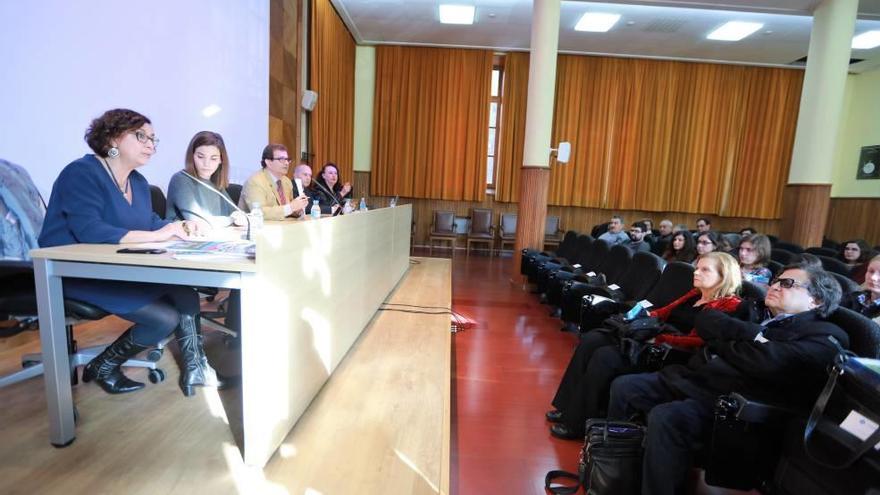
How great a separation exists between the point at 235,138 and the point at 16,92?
1.90 meters

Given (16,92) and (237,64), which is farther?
(237,64)

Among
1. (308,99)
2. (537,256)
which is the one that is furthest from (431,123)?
(537,256)

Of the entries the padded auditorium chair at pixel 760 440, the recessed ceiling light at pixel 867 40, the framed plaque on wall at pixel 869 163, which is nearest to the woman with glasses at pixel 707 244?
the padded auditorium chair at pixel 760 440

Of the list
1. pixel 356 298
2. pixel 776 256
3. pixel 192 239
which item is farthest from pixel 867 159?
pixel 192 239

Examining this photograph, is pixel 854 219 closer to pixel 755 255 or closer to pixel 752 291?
pixel 755 255

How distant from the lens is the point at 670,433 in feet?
4.57

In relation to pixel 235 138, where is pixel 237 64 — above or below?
above

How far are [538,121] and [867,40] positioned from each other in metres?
6.18

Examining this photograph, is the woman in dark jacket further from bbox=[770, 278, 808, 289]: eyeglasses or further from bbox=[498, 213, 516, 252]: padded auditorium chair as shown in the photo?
bbox=[498, 213, 516, 252]: padded auditorium chair

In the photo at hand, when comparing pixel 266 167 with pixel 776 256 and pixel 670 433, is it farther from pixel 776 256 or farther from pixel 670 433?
pixel 776 256

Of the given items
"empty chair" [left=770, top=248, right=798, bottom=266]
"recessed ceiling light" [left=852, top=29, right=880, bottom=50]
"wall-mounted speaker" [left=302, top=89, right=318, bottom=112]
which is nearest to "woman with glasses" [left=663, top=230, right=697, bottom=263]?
"empty chair" [left=770, top=248, right=798, bottom=266]

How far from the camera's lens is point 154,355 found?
83.5 inches

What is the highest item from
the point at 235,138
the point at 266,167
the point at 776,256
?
the point at 235,138

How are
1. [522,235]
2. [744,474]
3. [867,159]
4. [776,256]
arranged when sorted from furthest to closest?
[867,159] < [522,235] < [776,256] < [744,474]
